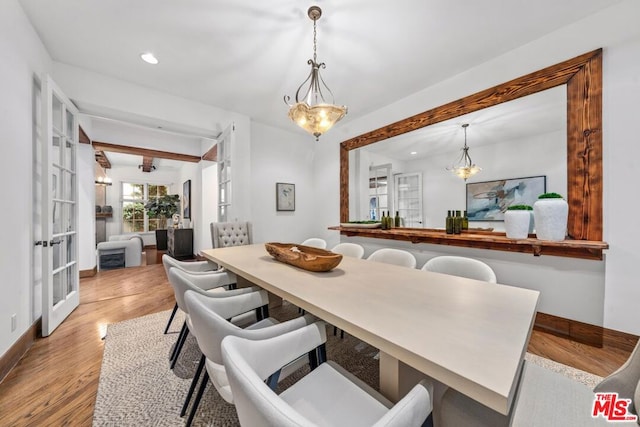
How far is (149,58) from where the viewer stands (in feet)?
8.30

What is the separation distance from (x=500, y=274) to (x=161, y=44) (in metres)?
4.04

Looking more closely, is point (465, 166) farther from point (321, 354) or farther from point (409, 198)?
point (321, 354)

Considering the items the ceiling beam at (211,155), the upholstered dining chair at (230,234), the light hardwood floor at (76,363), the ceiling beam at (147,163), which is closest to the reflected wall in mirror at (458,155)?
the light hardwood floor at (76,363)

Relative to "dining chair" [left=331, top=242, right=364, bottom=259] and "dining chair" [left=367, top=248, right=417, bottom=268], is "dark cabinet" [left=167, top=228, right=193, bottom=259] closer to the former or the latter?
"dining chair" [left=331, top=242, right=364, bottom=259]

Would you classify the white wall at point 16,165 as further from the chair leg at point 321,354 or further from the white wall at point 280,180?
the white wall at point 280,180

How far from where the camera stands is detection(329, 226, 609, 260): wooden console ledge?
6.32 ft

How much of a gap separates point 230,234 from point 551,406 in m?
3.27

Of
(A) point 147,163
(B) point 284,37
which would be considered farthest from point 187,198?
(B) point 284,37

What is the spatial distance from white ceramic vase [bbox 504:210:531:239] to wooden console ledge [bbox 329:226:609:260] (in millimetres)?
75

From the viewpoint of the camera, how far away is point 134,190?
7875 mm

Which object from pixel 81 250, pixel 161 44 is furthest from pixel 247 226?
pixel 81 250

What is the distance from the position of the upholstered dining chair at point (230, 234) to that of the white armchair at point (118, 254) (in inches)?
114

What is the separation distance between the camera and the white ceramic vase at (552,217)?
2018 mm

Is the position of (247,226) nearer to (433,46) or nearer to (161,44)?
(161,44)
